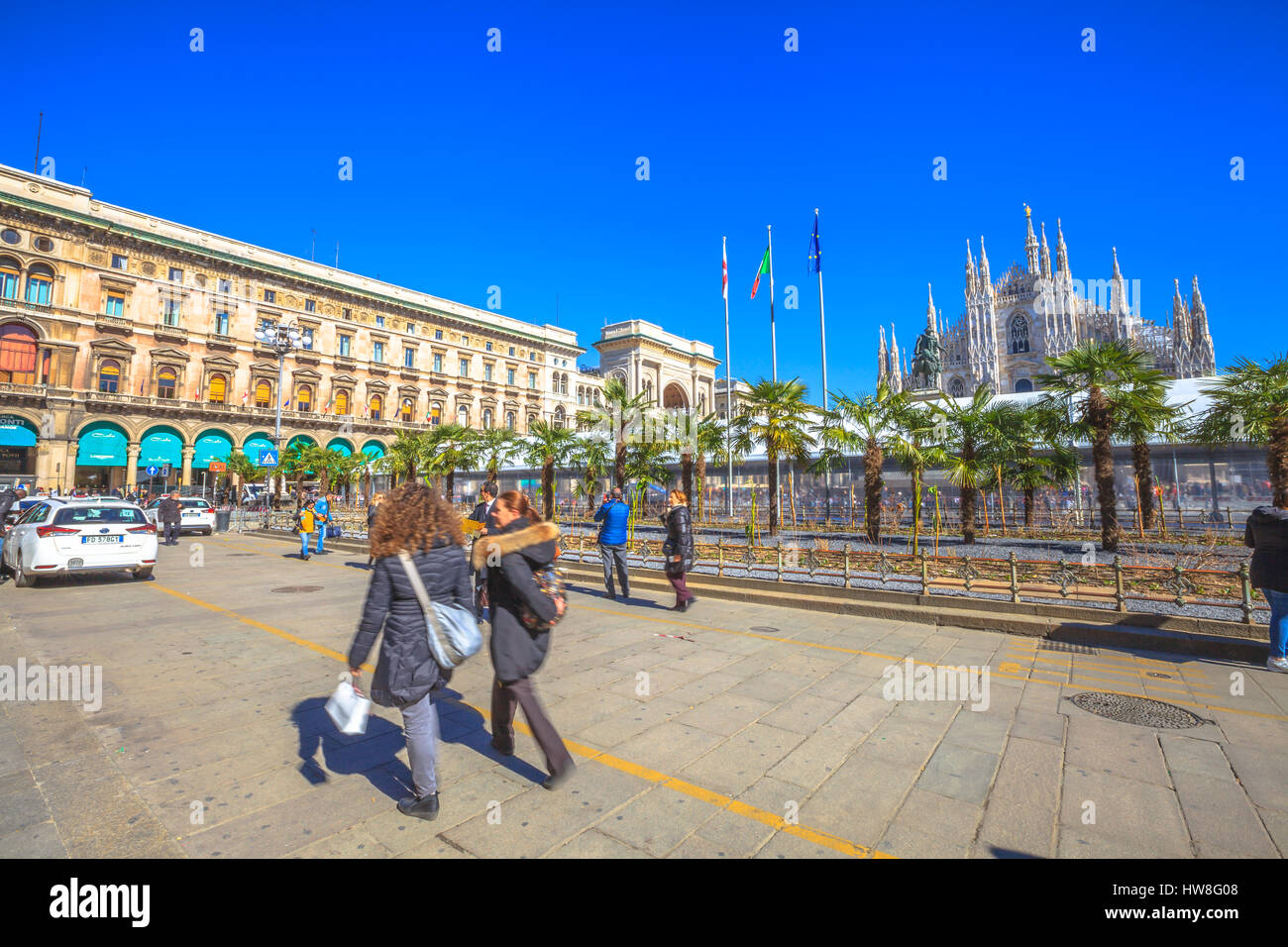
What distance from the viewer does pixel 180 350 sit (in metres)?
45.1

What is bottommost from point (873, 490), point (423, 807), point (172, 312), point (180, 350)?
point (423, 807)

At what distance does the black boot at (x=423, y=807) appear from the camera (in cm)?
338

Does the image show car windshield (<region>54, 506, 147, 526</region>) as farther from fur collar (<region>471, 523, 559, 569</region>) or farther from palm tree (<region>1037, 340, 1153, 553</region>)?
palm tree (<region>1037, 340, 1153, 553</region>)

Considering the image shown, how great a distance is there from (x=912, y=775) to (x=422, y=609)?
11.2 ft

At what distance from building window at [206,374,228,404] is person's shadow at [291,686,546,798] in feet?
173

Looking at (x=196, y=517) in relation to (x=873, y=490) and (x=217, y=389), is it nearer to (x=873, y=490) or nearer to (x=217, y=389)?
(x=873, y=490)

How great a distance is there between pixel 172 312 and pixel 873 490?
52.2 m

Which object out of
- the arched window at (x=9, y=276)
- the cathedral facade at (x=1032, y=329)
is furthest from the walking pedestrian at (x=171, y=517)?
the cathedral facade at (x=1032, y=329)

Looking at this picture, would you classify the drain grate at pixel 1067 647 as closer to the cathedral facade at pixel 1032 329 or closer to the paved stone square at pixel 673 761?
the paved stone square at pixel 673 761

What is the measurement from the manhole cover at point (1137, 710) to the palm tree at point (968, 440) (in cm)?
1374

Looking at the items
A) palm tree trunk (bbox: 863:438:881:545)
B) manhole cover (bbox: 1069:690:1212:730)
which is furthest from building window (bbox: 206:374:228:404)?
manhole cover (bbox: 1069:690:1212:730)

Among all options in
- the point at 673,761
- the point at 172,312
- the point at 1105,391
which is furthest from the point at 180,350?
the point at 1105,391

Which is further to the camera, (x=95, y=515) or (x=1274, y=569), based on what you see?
(x=95, y=515)
